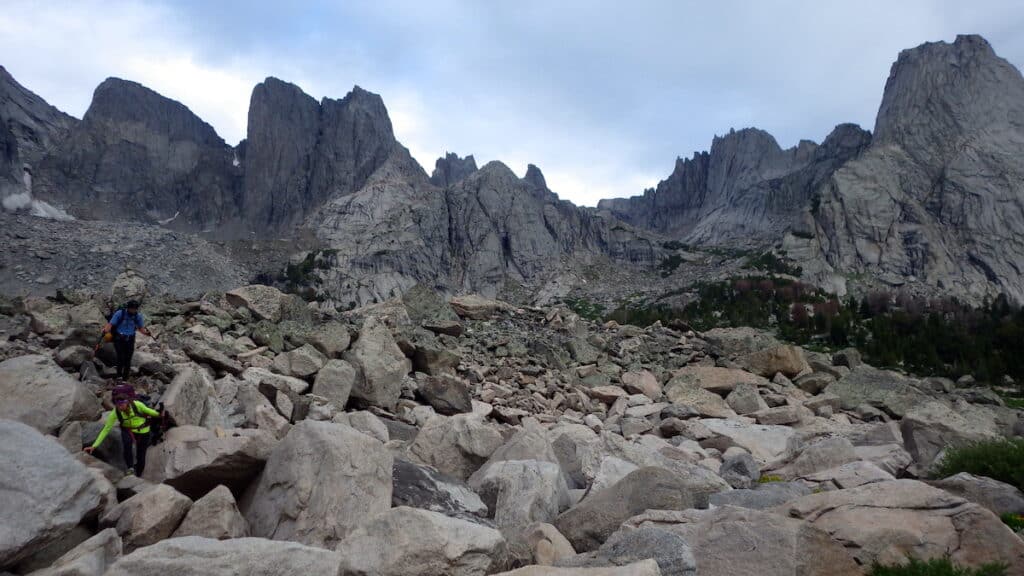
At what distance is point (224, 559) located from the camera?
4051mm

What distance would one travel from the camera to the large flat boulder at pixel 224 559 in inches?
152

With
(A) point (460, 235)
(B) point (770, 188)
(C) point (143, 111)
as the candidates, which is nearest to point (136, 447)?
(A) point (460, 235)

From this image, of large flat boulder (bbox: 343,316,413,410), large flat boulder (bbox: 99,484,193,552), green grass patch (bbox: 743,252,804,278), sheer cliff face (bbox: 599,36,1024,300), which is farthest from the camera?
sheer cliff face (bbox: 599,36,1024,300)

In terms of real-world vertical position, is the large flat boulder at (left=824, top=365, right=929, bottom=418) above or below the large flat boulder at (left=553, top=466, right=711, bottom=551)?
above

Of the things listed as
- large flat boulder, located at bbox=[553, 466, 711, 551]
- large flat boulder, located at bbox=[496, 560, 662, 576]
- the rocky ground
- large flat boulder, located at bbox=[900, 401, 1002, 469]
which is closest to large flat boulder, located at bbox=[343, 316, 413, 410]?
the rocky ground

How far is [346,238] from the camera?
12675cm

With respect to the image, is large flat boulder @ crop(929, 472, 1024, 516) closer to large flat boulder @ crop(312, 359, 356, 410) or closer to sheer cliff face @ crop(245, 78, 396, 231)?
large flat boulder @ crop(312, 359, 356, 410)

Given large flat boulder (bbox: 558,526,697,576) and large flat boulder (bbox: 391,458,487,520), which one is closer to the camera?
large flat boulder (bbox: 558,526,697,576)

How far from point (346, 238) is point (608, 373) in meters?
115

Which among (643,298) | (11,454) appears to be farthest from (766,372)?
(643,298)

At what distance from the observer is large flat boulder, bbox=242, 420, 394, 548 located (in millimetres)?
5715

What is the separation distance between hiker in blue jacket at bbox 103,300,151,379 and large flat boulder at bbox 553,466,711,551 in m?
8.34

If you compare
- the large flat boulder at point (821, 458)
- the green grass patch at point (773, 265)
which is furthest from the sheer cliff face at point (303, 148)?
the large flat boulder at point (821, 458)

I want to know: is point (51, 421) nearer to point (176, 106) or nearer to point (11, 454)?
point (11, 454)
